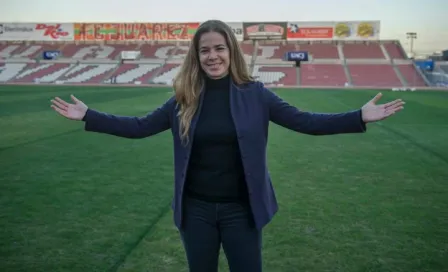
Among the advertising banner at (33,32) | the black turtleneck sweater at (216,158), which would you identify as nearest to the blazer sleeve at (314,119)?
the black turtleneck sweater at (216,158)

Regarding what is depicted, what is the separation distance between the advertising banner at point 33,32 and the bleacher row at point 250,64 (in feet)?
4.13

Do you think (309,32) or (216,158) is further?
(309,32)

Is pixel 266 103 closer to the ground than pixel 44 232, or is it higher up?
higher up

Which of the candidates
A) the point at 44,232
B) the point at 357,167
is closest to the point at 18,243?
the point at 44,232

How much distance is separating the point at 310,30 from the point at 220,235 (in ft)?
202

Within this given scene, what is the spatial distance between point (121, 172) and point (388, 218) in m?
4.83

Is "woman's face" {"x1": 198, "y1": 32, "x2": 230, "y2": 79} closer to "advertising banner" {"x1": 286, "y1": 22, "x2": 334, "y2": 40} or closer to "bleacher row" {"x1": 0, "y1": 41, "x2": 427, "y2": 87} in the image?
"bleacher row" {"x1": 0, "y1": 41, "x2": 427, "y2": 87}

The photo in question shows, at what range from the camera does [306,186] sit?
7.46 m

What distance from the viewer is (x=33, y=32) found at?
66562mm

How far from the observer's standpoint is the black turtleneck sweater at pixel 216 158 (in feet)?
8.50

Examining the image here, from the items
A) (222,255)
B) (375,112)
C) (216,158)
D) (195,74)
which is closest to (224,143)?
(216,158)

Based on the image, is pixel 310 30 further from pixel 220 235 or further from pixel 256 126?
pixel 220 235

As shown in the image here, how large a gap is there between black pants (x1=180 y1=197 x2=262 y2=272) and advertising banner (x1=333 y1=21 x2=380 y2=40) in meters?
61.0

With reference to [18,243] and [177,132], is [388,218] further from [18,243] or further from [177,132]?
[18,243]
